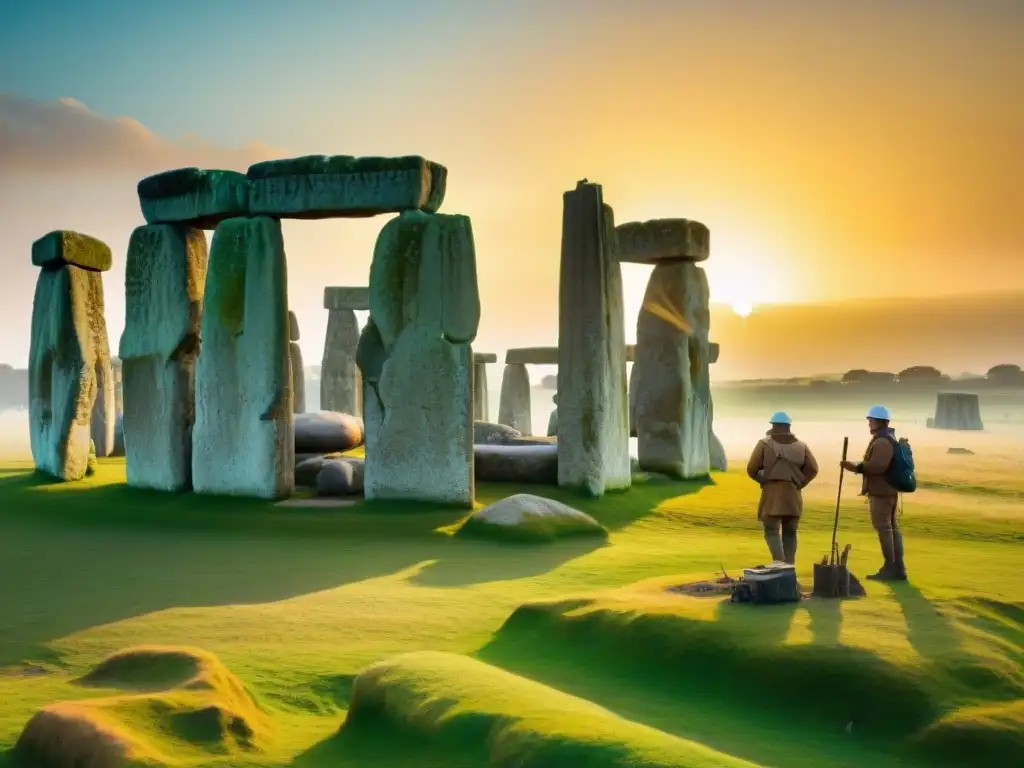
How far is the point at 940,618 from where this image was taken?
6516mm

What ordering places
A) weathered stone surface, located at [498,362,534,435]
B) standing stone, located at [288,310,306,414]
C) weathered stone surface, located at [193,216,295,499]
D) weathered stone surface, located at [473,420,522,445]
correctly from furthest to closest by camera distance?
weathered stone surface, located at [498,362,534,435], standing stone, located at [288,310,306,414], weathered stone surface, located at [473,420,522,445], weathered stone surface, located at [193,216,295,499]

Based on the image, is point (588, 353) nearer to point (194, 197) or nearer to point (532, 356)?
point (194, 197)

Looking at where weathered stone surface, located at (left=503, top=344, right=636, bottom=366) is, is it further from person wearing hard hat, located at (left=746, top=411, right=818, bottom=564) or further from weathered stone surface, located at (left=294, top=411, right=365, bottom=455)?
person wearing hard hat, located at (left=746, top=411, right=818, bottom=564)

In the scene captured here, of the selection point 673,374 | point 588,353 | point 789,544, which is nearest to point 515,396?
point 673,374

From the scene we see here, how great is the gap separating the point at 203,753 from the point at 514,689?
4.41 ft

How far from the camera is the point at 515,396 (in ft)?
101

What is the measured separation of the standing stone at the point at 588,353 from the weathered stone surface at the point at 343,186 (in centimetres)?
197

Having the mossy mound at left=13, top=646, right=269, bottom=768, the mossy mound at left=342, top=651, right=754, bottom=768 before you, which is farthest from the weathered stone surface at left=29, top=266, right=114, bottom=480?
the mossy mound at left=342, top=651, right=754, bottom=768

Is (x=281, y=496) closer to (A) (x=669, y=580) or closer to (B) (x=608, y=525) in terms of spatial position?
(B) (x=608, y=525)

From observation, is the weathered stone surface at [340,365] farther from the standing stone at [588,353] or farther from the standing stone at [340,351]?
the standing stone at [588,353]

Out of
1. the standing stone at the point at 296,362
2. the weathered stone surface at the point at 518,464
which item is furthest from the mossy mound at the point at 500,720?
the standing stone at the point at 296,362

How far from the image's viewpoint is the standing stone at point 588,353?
1417 centimetres

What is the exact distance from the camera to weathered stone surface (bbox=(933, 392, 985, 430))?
1267 inches

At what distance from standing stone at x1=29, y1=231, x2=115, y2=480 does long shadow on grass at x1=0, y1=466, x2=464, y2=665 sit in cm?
125
